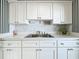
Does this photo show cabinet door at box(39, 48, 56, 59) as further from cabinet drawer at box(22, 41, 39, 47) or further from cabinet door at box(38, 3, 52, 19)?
cabinet door at box(38, 3, 52, 19)

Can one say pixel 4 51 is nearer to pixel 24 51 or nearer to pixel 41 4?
pixel 24 51

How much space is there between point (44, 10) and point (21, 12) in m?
0.51

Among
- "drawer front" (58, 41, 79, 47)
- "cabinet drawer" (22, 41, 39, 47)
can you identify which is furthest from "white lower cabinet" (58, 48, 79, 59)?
"cabinet drawer" (22, 41, 39, 47)

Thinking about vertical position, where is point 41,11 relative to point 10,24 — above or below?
above

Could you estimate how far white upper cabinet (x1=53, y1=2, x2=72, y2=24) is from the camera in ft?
8.85

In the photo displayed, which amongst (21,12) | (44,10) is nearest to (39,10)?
(44,10)

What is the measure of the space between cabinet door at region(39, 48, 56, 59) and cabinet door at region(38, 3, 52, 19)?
0.81m

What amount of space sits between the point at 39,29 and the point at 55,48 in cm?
70

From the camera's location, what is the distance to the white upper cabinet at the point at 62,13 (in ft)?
8.85

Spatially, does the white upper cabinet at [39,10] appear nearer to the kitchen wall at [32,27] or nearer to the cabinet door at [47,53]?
the kitchen wall at [32,27]

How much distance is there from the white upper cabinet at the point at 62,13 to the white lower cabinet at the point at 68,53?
72 centimetres

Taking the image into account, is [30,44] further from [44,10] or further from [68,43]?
[44,10]

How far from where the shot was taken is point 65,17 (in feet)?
8.90

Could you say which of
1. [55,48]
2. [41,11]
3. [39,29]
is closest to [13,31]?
[39,29]
